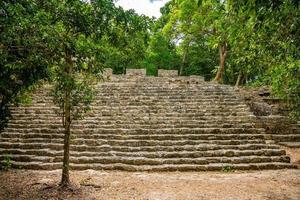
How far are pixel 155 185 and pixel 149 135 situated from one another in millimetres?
3226

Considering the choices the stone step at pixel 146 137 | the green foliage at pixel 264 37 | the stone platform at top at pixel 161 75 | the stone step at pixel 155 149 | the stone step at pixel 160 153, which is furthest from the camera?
the stone platform at top at pixel 161 75

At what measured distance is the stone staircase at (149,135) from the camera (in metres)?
10.3

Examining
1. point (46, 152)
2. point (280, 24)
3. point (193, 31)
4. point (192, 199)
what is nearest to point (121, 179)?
point (192, 199)

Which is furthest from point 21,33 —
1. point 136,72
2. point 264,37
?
point 136,72

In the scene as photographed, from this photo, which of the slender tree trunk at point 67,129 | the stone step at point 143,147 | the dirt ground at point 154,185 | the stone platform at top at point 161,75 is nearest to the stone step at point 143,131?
the stone step at point 143,147

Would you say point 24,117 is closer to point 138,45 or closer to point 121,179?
point 121,179

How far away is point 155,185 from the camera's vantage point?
8562 mm

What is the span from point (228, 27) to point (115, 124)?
6381 mm

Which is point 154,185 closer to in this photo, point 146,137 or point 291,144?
point 146,137

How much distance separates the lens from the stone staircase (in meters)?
10.3

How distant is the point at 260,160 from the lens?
10.4 metres

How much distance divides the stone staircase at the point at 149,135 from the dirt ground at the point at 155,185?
56cm

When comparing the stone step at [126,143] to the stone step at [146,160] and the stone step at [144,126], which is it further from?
the stone step at [144,126]

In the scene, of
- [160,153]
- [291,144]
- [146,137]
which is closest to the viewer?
[160,153]
